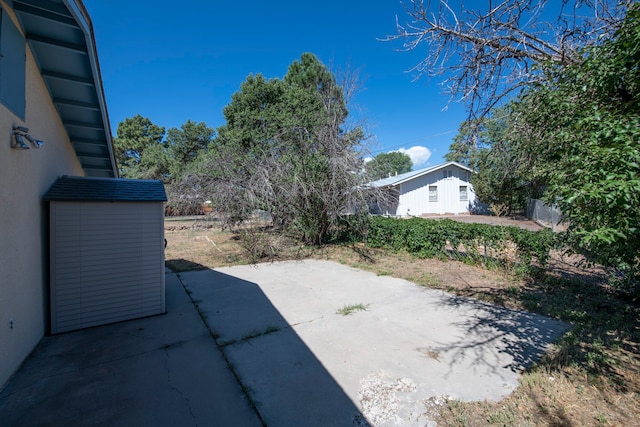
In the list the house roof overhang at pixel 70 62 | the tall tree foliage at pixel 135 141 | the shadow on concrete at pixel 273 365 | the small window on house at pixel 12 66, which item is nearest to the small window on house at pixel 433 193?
the shadow on concrete at pixel 273 365

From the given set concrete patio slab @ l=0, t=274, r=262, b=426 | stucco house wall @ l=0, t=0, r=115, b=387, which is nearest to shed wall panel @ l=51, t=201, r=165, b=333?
stucco house wall @ l=0, t=0, r=115, b=387

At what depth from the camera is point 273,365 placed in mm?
3047

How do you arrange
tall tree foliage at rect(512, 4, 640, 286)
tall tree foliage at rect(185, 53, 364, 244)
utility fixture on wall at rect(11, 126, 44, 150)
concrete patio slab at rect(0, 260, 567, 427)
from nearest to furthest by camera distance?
tall tree foliage at rect(512, 4, 640, 286), concrete patio slab at rect(0, 260, 567, 427), utility fixture on wall at rect(11, 126, 44, 150), tall tree foliage at rect(185, 53, 364, 244)

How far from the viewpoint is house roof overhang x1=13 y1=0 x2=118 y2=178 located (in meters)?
3.12

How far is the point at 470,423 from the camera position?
2186 mm

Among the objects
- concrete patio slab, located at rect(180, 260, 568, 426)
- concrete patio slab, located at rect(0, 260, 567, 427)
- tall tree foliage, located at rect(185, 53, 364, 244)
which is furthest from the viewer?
tall tree foliage, located at rect(185, 53, 364, 244)

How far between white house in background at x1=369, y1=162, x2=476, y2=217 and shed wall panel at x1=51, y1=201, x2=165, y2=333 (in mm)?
17964

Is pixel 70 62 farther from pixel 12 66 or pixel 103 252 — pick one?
pixel 103 252

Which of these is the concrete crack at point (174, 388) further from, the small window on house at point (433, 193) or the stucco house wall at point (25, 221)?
the small window on house at point (433, 193)

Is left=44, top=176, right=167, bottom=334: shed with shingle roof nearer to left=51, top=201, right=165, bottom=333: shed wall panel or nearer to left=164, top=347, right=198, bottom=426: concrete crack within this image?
left=51, top=201, right=165, bottom=333: shed wall panel

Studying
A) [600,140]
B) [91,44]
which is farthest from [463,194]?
[91,44]

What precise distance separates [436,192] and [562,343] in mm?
19627

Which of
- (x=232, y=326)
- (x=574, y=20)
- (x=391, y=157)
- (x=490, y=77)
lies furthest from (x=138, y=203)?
(x=391, y=157)

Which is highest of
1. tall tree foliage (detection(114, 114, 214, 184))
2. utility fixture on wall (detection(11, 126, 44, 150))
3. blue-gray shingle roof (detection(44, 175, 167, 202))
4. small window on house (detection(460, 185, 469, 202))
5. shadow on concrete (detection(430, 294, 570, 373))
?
tall tree foliage (detection(114, 114, 214, 184))
